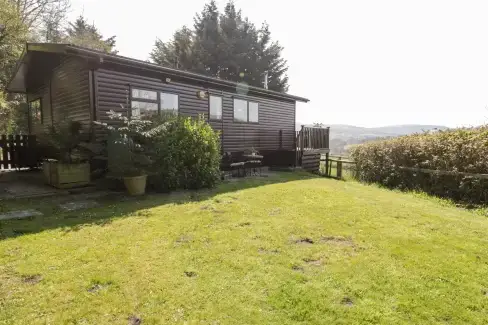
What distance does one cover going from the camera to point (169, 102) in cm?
920

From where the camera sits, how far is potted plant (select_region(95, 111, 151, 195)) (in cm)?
627

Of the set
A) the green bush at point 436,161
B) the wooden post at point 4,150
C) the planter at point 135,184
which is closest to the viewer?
the planter at point 135,184

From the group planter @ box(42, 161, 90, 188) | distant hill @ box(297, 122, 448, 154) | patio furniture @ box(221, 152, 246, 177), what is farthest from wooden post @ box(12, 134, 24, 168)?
distant hill @ box(297, 122, 448, 154)

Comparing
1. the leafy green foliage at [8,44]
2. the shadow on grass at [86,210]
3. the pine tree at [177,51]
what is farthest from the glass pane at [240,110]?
the pine tree at [177,51]

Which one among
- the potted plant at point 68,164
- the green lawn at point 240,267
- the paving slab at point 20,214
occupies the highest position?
the potted plant at point 68,164

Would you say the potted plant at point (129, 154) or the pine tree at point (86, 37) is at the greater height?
the pine tree at point (86, 37)

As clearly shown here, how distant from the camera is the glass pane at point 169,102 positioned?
9.02m

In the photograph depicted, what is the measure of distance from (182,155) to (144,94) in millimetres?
2808

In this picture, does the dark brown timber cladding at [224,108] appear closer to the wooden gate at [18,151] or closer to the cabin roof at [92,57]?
the cabin roof at [92,57]

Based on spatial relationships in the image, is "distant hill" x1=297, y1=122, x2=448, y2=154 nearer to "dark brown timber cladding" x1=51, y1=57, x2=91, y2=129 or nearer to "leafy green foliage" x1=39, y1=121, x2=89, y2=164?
"dark brown timber cladding" x1=51, y1=57, x2=91, y2=129

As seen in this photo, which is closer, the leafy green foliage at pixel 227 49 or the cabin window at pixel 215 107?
the cabin window at pixel 215 107

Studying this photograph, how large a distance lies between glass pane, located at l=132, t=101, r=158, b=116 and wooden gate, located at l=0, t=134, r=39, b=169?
16.4 feet

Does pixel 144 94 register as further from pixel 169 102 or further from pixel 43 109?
pixel 43 109

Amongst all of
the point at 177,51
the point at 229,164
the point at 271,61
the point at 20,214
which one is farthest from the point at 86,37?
the point at 20,214
